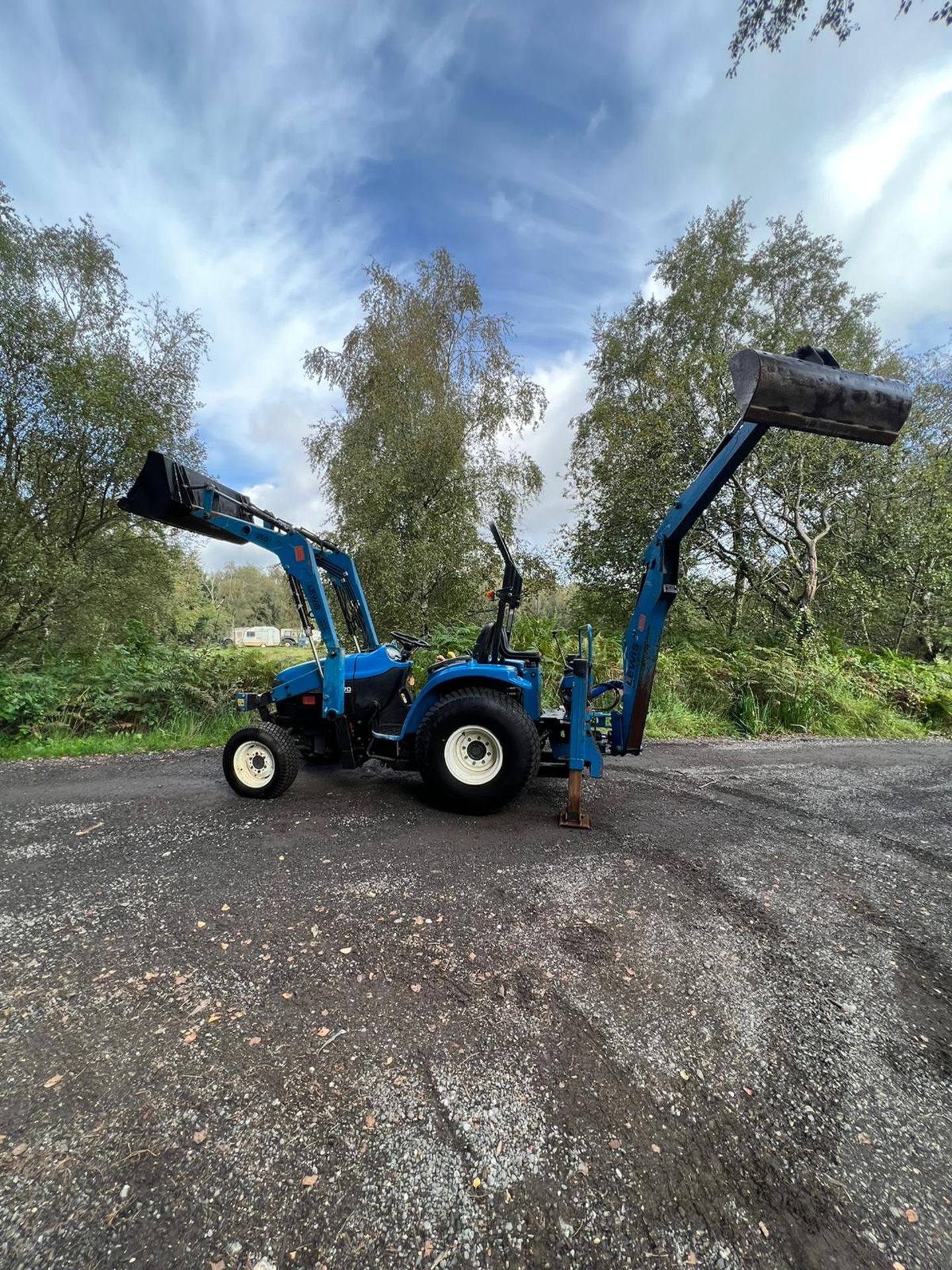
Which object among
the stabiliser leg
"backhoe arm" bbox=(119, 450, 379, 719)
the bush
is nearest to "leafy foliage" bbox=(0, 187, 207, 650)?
the bush

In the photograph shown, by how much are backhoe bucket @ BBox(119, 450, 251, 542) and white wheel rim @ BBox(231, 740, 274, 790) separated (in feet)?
5.45

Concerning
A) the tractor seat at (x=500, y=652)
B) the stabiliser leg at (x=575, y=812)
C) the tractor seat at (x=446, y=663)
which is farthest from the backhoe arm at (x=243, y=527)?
the stabiliser leg at (x=575, y=812)

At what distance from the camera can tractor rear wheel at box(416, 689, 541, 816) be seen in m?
3.62

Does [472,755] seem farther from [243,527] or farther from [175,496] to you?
[175,496]

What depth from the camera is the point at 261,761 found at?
4.22 metres

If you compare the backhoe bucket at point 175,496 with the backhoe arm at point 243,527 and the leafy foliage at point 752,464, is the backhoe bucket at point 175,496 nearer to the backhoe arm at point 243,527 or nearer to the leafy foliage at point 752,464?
the backhoe arm at point 243,527

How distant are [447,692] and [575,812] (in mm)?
1249

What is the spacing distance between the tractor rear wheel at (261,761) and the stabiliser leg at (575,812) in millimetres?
2105

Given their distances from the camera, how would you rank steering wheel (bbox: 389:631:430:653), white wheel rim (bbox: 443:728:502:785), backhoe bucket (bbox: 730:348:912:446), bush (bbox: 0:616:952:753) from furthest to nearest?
1. bush (bbox: 0:616:952:753)
2. steering wheel (bbox: 389:631:430:653)
3. white wheel rim (bbox: 443:728:502:785)
4. backhoe bucket (bbox: 730:348:912:446)

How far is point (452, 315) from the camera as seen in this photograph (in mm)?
12469

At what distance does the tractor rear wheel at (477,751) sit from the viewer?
3.62 m

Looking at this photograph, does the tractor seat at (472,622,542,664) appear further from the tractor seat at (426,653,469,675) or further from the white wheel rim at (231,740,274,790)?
the white wheel rim at (231,740,274,790)

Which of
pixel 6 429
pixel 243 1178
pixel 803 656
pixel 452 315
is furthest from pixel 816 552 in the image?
pixel 6 429

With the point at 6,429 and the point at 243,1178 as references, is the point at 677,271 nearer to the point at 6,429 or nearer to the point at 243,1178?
the point at 6,429
